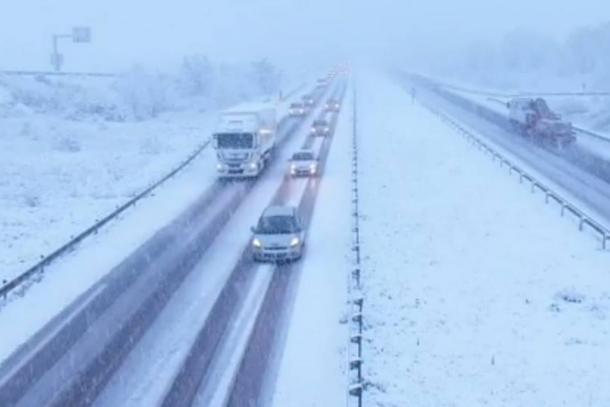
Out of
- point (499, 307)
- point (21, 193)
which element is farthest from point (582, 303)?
point (21, 193)

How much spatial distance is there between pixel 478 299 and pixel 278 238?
23.2 ft

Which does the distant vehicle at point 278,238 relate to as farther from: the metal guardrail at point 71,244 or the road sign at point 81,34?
the road sign at point 81,34

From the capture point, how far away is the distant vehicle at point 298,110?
8061 cm

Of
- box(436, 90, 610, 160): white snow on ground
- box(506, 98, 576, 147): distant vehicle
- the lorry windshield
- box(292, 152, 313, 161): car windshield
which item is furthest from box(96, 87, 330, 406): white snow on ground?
box(506, 98, 576, 147): distant vehicle

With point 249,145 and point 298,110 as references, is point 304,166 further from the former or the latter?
point 298,110

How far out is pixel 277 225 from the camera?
2795cm

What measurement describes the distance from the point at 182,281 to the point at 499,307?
9385 millimetres

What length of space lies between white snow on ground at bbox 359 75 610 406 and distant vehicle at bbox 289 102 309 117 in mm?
39510

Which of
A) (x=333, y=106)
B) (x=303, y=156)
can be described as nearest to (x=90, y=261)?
(x=303, y=156)

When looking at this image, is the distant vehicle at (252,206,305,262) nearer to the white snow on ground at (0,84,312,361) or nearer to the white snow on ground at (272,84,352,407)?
the white snow on ground at (272,84,352,407)

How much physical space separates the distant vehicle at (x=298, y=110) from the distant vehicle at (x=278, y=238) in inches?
2070

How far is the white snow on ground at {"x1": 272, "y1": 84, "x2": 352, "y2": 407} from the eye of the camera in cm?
1744

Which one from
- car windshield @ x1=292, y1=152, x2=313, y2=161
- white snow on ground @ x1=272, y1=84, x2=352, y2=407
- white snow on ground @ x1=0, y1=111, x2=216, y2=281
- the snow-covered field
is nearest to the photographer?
white snow on ground @ x1=272, y1=84, x2=352, y2=407

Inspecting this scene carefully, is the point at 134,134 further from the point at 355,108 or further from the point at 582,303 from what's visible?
the point at 582,303
